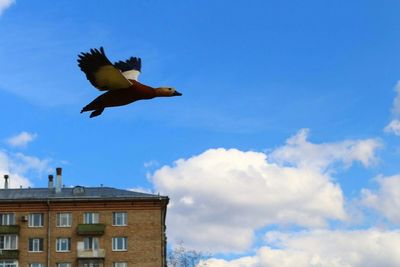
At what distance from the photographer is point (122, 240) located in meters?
101

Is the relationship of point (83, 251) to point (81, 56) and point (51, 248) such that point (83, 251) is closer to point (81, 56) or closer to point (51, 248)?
point (51, 248)

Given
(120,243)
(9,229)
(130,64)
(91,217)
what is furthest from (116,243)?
(130,64)

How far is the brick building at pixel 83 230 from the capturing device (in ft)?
331

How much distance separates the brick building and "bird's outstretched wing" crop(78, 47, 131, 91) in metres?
93.7

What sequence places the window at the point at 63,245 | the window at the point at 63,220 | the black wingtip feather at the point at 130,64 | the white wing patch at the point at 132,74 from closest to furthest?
1. the white wing patch at the point at 132,74
2. the black wingtip feather at the point at 130,64
3. the window at the point at 63,245
4. the window at the point at 63,220

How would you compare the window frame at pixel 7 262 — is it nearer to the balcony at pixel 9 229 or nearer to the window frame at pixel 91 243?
the balcony at pixel 9 229

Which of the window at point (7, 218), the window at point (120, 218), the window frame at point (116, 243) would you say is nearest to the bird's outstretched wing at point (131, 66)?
the window frame at point (116, 243)

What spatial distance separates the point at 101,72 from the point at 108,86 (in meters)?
0.15

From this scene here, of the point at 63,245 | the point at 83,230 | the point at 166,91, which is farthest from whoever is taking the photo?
the point at 63,245

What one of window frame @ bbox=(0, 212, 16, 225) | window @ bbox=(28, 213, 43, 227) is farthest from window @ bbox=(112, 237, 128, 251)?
window frame @ bbox=(0, 212, 16, 225)

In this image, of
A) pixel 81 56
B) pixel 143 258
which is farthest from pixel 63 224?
pixel 81 56

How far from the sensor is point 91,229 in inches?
3984

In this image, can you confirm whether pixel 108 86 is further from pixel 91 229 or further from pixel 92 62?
pixel 91 229

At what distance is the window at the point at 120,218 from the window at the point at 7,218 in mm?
12634
